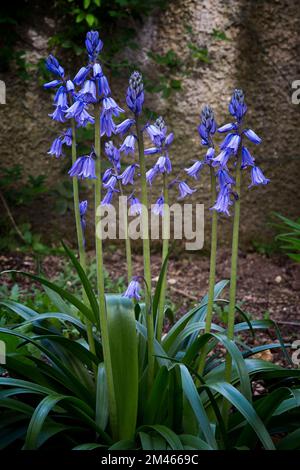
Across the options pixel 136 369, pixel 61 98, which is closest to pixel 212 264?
pixel 136 369

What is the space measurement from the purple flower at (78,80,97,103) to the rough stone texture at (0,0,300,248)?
3.07m

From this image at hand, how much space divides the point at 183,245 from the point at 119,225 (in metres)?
0.61

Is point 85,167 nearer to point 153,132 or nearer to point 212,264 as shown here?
point 153,132

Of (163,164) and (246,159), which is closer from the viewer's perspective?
(246,159)

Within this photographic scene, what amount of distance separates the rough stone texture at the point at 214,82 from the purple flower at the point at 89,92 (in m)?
3.07

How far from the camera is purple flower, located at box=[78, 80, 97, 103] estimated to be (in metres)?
1.84

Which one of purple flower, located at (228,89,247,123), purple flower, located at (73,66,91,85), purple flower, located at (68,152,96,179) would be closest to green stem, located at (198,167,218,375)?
purple flower, located at (228,89,247,123)

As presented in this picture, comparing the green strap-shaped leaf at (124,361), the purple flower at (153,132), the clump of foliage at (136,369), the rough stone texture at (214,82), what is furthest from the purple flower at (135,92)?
the rough stone texture at (214,82)

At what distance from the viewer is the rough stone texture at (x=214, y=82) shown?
4758mm

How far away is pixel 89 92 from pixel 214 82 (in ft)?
10.5

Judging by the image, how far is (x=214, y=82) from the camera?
191 inches

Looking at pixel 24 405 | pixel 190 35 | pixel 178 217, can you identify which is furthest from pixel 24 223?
pixel 24 405

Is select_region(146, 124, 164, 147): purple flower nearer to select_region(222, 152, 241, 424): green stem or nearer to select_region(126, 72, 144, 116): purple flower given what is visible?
select_region(126, 72, 144, 116): purple flower

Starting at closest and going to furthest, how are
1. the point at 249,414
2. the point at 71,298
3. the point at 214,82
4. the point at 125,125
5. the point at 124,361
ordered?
1. the point at 249,414
2. the point at 125,125
3. the point at 124,361
4. the point at 71,298
5. the point at 214,82
